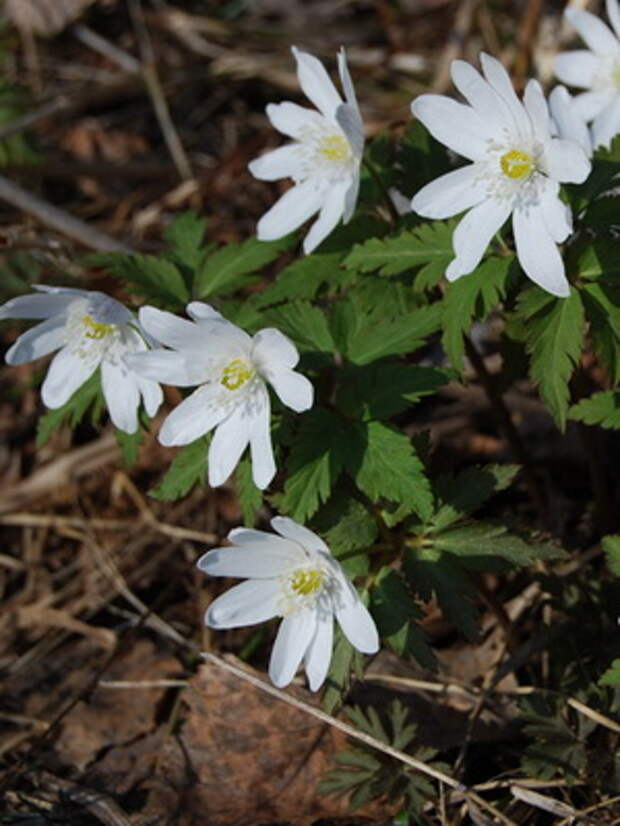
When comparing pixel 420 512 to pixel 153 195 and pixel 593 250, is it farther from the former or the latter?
pixel 153 195

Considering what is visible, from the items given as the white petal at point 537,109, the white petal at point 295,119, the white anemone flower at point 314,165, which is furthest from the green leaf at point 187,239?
the white petal at point 537,109

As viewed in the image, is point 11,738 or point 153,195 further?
point 153,195

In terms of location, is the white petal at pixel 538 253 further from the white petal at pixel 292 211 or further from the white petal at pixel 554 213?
the white petal at pixel 292 211

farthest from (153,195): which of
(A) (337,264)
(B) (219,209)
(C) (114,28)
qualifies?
(A) (337,264)

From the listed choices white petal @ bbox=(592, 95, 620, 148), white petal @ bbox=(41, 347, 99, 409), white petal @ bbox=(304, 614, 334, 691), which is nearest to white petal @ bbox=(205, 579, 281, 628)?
white petal @ bbox=(304, 614, 334, 691)

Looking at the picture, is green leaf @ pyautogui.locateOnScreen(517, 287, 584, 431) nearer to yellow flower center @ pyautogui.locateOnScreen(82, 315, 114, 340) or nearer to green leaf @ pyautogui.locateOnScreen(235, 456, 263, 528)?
green leaf @ pyautogui.locateOnScreen(235, 456, 263, 528)
